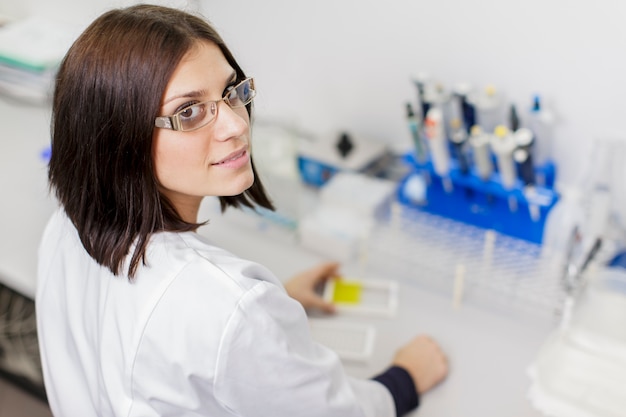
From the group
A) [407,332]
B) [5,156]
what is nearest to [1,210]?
[5,156]

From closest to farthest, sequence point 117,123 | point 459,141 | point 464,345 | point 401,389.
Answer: point 117,123 → point 401,389 → point 464,345 → point 459,141

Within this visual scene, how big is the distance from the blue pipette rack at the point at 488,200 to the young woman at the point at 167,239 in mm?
506

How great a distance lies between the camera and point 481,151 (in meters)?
1.12

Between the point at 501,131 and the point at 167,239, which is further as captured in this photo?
the point at 501,131

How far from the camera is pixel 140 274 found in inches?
30.0

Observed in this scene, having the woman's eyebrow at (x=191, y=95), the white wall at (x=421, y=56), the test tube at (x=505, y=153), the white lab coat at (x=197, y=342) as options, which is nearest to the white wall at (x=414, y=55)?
the white wall at (x=421, y=56)

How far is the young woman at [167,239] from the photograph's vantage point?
69cm

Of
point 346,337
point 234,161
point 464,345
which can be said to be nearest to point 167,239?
point 234,161

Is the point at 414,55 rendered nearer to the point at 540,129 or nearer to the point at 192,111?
the point at 540,129

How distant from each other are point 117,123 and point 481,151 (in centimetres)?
68

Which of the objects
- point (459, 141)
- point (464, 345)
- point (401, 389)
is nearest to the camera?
point (401, 389)

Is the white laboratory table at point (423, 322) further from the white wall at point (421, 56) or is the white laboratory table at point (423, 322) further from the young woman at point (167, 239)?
the white wall at point (421, 56)

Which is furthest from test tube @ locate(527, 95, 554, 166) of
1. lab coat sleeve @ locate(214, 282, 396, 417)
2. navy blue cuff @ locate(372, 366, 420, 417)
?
lab coat sleeve @ locate(214, 282, 396, 417)

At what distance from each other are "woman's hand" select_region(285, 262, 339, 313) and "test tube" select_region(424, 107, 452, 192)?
269 millimetres
